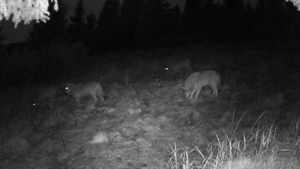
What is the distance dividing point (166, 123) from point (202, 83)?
110 inches

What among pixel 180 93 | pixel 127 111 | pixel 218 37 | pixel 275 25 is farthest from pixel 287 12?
pixel 127 111

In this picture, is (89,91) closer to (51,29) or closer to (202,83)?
(202,83)

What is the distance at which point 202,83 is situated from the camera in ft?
40.9

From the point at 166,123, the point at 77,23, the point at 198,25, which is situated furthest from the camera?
the point at 77,23

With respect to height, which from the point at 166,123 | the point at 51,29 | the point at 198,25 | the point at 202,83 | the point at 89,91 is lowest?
the point at 166,123

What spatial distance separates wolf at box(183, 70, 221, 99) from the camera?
12.4 m

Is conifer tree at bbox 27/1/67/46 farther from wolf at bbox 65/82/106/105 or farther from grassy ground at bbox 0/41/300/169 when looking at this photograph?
wolf at bbox 65/82/106/105

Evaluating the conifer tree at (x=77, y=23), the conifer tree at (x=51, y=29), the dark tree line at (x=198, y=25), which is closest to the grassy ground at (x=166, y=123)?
the dark tree line at (x=198, y=25)

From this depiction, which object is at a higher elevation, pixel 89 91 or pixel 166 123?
pixel 89 91

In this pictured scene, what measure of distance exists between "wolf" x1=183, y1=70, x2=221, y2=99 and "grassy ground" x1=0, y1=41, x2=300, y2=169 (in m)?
0.30

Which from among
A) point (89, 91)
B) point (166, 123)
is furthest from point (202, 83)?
point (89, 91)

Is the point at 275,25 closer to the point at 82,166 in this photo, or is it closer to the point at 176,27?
the point at 176,27

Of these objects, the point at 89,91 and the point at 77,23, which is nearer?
the point at 89,91

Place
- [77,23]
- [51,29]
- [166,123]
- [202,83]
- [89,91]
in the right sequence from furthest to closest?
[77,23] → [51,29] → [89,91] → [202,83] → [166,123]
